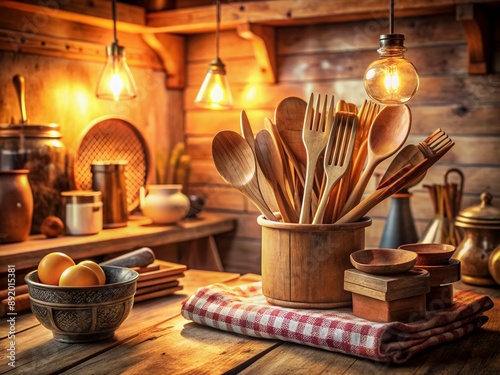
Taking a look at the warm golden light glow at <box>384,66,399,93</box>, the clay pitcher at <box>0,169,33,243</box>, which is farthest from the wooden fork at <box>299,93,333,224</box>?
the clay pitcher at <box>0,169,33,243</box>

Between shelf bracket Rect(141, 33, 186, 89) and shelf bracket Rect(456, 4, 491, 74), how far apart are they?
3.59 feet

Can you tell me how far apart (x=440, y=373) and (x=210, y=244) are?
1483mm

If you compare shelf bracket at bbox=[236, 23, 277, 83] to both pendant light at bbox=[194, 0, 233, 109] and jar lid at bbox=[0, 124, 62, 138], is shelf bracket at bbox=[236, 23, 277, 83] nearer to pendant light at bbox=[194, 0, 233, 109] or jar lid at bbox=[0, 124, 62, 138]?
pendant light at bbox=[194, 0, 233, 109]

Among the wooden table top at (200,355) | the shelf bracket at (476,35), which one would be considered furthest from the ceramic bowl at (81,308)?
the shelf bracket at (476,35)

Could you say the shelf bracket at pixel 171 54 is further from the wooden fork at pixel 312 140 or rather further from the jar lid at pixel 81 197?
the wooden fork at pixel 312 140

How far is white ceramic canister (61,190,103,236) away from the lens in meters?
1.93

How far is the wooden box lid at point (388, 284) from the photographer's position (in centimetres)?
106

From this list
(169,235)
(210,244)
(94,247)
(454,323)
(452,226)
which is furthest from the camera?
(210,244)

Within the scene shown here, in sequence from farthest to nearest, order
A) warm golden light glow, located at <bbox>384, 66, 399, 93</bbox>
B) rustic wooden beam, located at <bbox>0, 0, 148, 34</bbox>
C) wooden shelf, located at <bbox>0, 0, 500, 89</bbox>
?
1. rustic wooden beam, located at <bbox>0, 0, 148, 34</bbox>
2. wooden shelf, located at <bbox>0, 0, 500, 89</bbox>
3. warm golden light glow, located at <bbox>384, 66, 399, 93</bbox>

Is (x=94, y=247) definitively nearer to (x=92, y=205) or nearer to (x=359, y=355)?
(x=92, y=205)

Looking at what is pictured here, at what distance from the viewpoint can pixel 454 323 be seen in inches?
44.7

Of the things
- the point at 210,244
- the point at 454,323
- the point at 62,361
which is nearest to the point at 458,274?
the point at 454,323

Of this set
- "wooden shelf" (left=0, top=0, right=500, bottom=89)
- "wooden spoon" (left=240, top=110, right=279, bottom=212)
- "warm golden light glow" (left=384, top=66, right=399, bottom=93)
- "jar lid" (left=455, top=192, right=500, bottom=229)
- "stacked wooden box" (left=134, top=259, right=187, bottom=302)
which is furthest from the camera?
"wooden shelf" (left=0, top=0, right=500, bottom=89)

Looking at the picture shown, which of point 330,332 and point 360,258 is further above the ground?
point 360,258
